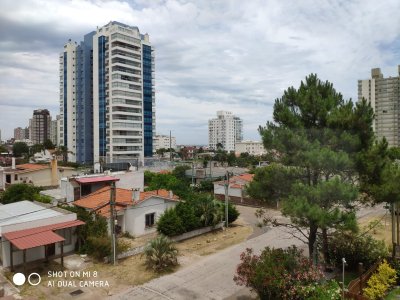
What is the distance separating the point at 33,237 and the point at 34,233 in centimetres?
49

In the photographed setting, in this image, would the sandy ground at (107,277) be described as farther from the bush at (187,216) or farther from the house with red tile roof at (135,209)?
the house with red tile roof at (135,209)

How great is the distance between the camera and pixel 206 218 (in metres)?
24.1

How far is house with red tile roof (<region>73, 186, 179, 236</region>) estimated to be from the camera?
74.8ft

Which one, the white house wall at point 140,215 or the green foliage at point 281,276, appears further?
the white house wall at point 140,215

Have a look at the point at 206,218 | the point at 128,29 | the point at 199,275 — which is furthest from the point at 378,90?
the point at 199,275

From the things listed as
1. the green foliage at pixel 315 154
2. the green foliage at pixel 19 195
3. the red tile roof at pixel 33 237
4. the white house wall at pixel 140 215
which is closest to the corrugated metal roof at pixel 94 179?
the green foliage at pixel 19 195

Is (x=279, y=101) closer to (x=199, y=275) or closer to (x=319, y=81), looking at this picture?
(x=319, y=81)

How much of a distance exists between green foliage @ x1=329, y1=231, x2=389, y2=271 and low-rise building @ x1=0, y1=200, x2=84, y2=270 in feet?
45.5

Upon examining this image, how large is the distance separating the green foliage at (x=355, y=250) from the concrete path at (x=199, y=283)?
17.4 feet

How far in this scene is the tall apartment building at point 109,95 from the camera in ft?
258

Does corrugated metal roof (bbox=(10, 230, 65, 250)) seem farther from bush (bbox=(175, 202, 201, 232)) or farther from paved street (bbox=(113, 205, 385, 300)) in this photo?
bush (bbox=(175, 202, 201, 232))

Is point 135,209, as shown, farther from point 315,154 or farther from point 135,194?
point 315,154

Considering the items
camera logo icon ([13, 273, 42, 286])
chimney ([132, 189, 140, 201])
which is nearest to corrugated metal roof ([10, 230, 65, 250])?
camera logo icon ([13, 273, 42, 286])

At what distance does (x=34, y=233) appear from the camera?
1698cm
